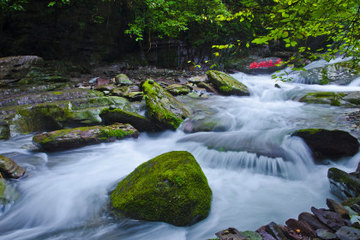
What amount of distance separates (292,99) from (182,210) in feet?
27.4

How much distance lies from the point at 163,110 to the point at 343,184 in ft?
15.0

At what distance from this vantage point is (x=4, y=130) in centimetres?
552

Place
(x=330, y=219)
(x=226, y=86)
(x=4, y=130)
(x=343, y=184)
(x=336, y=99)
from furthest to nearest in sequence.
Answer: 1. (x=226, y=86)
2. (x=336, y=99)
3. (x=4, y=130)
4. (x=343, y=184)
5. (x=330, y=219)

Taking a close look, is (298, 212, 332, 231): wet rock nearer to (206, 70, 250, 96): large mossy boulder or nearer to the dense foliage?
(206, 70, 250, 96): large mossy boulder

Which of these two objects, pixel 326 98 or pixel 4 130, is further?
pixel 326 98

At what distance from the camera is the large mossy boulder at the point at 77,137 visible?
502cm

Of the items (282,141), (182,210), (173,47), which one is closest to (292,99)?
(282,141)

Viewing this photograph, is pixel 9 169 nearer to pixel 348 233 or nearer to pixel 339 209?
pixel 348 233

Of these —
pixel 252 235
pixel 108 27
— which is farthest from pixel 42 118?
pixel 108 27

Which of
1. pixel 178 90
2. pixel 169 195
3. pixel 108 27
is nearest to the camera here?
pixel 169 195

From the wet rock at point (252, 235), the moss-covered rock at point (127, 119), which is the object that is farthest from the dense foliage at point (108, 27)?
the wet rock at point (252, 235)

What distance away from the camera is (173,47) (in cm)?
1544

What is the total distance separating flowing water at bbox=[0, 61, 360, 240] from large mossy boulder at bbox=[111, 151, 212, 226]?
144 mm

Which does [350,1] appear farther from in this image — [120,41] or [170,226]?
[120,41]
